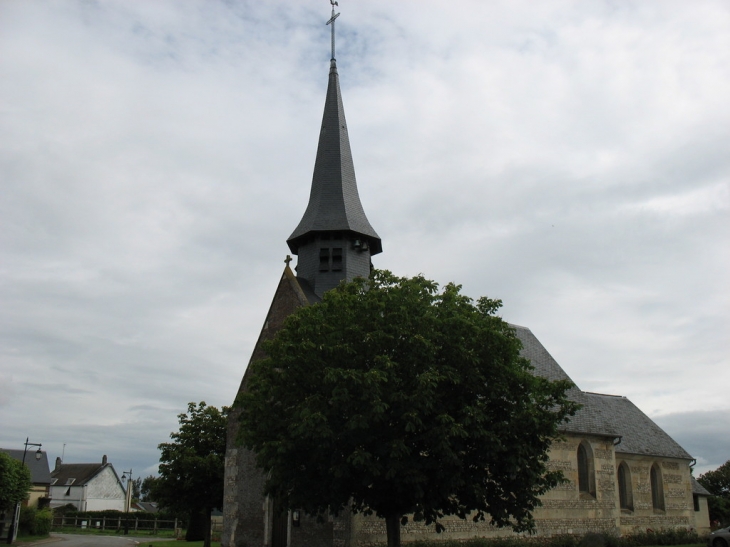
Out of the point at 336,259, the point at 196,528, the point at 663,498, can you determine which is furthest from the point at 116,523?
the point at 663,498

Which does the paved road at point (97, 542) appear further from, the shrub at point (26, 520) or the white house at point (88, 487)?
the white house at point (88, 487)

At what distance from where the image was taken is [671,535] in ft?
93.4

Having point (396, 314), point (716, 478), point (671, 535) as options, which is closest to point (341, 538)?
point (396, 314)

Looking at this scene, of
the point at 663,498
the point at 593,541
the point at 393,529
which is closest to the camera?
the point at 393,529

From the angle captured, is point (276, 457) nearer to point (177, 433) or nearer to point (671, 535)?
point (177, 433)

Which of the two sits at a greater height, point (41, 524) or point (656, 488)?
point (656, 488)

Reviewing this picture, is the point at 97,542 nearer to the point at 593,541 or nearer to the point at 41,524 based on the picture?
the point at 41,524

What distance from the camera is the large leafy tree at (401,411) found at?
1457 cm

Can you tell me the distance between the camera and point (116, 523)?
5294 centimetres

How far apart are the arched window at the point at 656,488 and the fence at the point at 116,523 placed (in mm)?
36470

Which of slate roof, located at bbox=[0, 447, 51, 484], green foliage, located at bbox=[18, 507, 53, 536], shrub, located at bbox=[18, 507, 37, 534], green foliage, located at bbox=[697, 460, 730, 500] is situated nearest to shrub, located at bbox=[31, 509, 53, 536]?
green foliage, located at bbox=[18, 507, 53, 536]

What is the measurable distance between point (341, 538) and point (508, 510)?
20.3 ft

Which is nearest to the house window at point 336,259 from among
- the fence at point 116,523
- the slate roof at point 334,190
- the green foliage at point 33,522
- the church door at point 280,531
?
the slate roof at point 334,190

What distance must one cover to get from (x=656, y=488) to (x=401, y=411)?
22.0m
